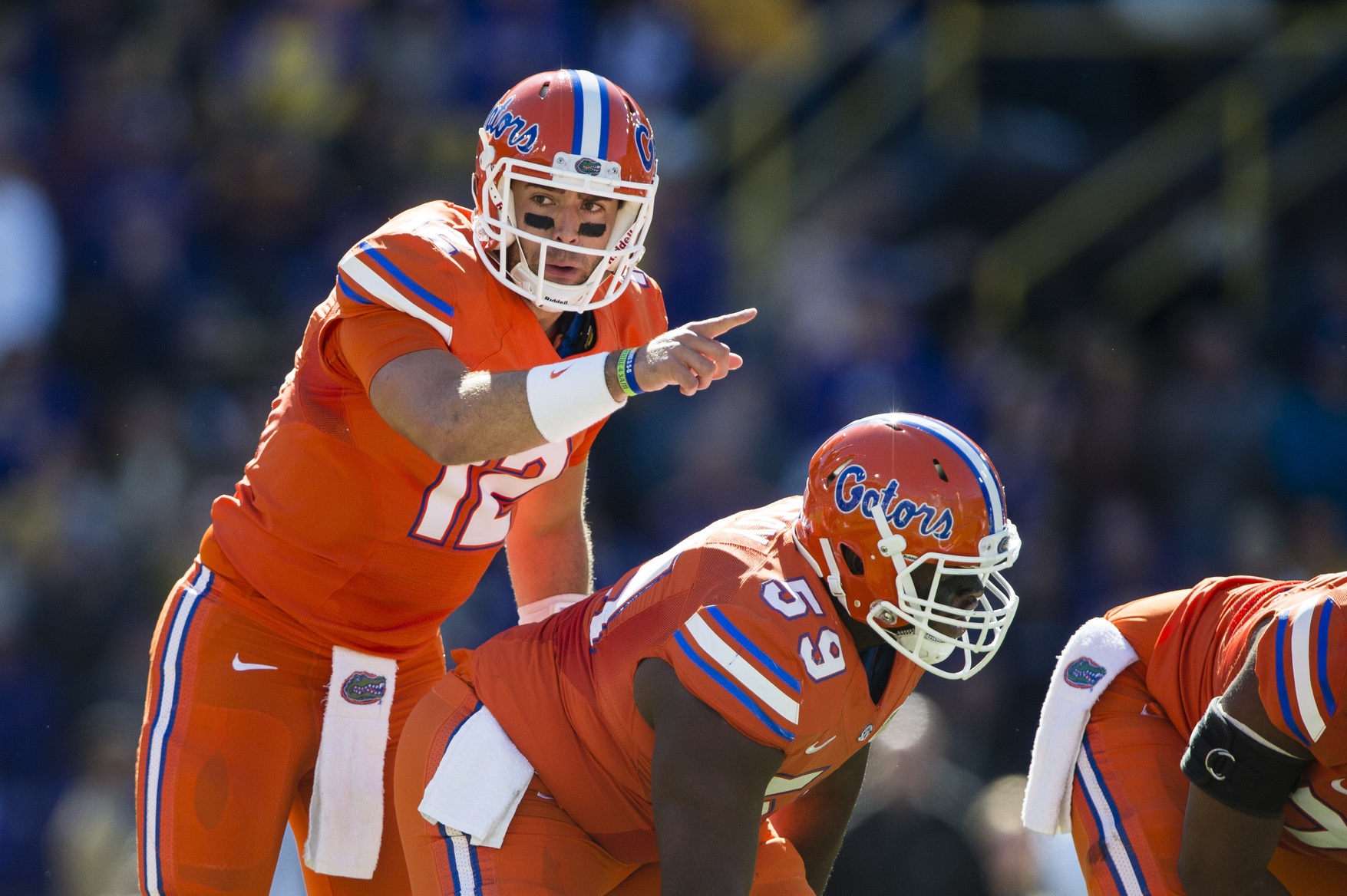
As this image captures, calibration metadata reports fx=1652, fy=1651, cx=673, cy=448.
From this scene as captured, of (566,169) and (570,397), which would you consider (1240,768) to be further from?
(566,169)

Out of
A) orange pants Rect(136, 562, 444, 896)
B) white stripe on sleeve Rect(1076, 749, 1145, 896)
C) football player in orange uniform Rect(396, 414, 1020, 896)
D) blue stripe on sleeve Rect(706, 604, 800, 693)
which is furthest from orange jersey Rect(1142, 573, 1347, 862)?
orange pants Rect(136, 562, 444, 896)

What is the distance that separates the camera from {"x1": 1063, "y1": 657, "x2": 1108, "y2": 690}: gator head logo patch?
3404 mm

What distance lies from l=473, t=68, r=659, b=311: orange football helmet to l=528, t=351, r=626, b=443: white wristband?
376 mm

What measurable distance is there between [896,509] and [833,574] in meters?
0.16

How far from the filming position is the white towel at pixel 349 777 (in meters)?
3.33

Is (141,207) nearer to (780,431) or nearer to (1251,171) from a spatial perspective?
(780,431)

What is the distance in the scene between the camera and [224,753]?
3.22 m

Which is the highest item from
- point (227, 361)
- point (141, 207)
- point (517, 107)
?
point (517, 107)

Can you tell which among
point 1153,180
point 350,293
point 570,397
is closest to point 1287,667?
point 570,397

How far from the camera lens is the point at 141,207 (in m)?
7.99

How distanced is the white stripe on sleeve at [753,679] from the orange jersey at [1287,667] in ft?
2.79

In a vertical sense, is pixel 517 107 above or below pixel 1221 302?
above

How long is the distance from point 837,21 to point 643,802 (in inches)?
260

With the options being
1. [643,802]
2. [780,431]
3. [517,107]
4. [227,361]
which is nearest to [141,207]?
[227,361]
